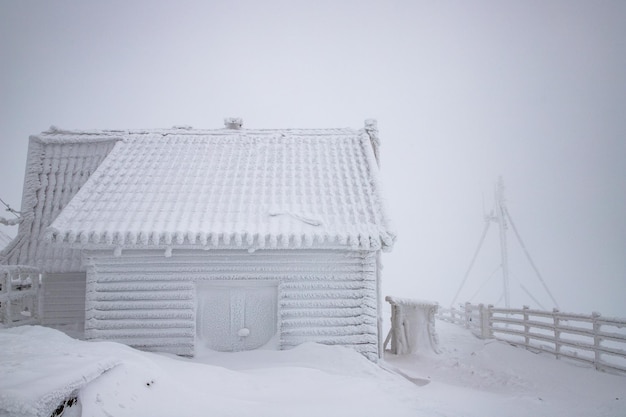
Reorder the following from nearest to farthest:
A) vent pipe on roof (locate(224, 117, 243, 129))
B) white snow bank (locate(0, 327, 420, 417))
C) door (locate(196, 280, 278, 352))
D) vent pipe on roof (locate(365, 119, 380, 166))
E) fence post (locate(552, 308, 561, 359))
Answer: white snow bank (locate(0, 327, 420, 417)), door (locate(196, 280, 278, 352)), fence post (locate(552, 308, 561, 359)), vent pipe on roof (locate(365, 119, 380, 166)), vent pipe on roof (locate(224, 117, 243, 129))

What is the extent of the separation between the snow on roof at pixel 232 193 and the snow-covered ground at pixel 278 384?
236 centimetres

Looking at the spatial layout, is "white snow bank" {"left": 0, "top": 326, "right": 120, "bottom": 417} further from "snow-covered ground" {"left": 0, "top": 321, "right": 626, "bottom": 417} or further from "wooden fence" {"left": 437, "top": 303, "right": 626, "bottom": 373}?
"wooden fence" {"left": 437, "top": 303, "right": 626, "bottom": 373}

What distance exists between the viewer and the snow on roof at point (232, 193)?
757 cm

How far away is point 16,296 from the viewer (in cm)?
859

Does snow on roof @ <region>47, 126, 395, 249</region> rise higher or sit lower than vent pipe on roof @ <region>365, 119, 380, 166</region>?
lower

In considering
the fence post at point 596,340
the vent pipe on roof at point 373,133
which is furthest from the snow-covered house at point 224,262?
the fence post at point 596,340

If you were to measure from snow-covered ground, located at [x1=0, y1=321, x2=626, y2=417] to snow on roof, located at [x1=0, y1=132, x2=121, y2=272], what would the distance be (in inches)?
173

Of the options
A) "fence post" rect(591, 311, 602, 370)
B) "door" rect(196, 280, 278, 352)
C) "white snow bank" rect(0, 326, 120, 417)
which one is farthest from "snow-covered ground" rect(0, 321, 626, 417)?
"door" rect(196, 280, 278, 352)

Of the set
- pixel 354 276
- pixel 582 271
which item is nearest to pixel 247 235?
pixel 354 276

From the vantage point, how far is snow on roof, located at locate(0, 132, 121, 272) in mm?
9672

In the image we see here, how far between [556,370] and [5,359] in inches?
398

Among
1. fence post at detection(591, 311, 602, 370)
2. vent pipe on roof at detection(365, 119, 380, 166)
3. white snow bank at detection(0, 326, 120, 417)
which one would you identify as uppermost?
vent pipe on roof at detection(365, 119, 380, 166)

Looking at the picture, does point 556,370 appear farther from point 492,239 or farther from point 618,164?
point 618,164

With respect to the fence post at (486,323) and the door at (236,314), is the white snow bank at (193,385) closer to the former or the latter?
the door at (236,314)
